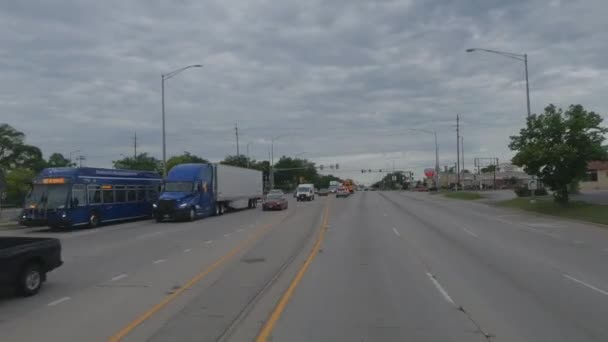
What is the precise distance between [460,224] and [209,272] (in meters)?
17.1

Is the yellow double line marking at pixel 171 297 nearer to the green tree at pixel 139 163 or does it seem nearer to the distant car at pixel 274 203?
the distant car at pixel 274 203

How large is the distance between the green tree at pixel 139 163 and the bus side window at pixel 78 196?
68.5 m

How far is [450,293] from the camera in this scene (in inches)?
383

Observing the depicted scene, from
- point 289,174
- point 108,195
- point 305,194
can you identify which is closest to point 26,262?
point 108,195

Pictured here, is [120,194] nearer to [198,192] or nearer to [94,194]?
[94,194]

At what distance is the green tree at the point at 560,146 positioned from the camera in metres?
31.6

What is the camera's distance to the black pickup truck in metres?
9.31

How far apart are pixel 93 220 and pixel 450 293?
74.5 feet

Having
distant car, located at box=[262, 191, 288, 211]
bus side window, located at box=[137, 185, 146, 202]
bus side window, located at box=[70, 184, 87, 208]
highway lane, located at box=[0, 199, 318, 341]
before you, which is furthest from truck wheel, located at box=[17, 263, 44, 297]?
distant car, located at box=[262, 191, 288, 211]

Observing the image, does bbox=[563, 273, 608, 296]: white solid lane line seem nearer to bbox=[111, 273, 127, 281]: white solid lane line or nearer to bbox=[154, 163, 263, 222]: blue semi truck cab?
bbox=[111, 273, 127, 281]: white solid lane line

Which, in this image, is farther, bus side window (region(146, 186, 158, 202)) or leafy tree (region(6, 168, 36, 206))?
leafy tree (region(6, 168, 36, 206))

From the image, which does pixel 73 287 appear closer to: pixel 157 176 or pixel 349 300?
pixel 349 300

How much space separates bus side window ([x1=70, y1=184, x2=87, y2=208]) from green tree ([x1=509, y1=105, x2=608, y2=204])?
80.2 feet

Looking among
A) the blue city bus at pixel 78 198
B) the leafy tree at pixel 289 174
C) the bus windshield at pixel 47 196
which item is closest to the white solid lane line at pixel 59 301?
the blue city bus at pixel 78 198
